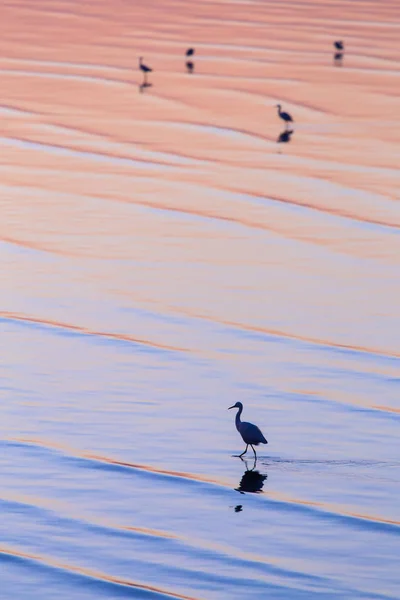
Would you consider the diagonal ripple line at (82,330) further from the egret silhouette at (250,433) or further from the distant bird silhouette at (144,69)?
the distant bird silhouette at (144,69)

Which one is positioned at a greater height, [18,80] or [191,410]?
[18,80]

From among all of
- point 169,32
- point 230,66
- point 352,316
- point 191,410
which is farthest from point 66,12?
point 191,410

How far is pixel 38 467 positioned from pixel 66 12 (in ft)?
135

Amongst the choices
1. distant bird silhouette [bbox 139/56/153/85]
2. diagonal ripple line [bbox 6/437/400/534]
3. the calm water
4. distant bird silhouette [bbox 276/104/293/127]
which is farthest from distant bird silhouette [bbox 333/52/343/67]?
diagonal ripple line [bbox 6/437/400/534]

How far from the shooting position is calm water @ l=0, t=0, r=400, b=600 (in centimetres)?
1342

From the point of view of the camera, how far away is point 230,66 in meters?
42.8

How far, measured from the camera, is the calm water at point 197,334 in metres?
13.4

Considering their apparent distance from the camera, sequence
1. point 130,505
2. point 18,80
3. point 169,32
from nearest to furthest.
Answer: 1. point 130,505
2. point 18,80
3. point 169,32

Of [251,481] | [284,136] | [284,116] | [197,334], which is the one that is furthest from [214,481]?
[284,116]

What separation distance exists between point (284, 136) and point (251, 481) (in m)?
19.6

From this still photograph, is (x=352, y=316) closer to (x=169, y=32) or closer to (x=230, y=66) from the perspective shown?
(x=230, y=66)

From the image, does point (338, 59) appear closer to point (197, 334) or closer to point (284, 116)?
point (284, 116)

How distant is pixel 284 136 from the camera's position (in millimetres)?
33875

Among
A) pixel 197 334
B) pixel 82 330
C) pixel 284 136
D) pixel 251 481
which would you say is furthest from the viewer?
pixel 284 136
